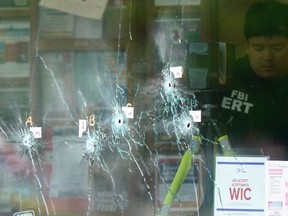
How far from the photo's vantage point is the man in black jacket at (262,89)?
5.12 meters

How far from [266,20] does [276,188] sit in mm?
1273

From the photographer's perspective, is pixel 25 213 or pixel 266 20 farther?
pixel 25 213

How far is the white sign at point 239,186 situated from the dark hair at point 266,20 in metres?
0.96

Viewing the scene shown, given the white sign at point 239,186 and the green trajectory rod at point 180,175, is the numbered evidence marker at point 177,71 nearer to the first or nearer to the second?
the green trajectory rod at point 180,175

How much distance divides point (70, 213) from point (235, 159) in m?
1.35

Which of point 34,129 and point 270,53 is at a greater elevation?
point 270,53

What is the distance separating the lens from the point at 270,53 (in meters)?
5.13

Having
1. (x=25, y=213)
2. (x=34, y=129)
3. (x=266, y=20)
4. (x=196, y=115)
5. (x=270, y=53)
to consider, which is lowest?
(x=25, y=213)

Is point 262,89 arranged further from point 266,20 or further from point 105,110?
point 105,110

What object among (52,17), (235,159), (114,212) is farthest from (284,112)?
(52,17)

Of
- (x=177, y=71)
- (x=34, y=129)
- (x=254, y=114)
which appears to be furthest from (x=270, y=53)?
(x=34, y=129)

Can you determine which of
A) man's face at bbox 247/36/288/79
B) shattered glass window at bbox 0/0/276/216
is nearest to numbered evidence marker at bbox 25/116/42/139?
shattered glass window at bbox 0/0/276/216

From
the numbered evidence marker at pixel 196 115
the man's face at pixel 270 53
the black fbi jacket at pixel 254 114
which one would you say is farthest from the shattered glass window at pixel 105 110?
the man's face at pixel 270 53

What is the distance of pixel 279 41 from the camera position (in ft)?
16.8
